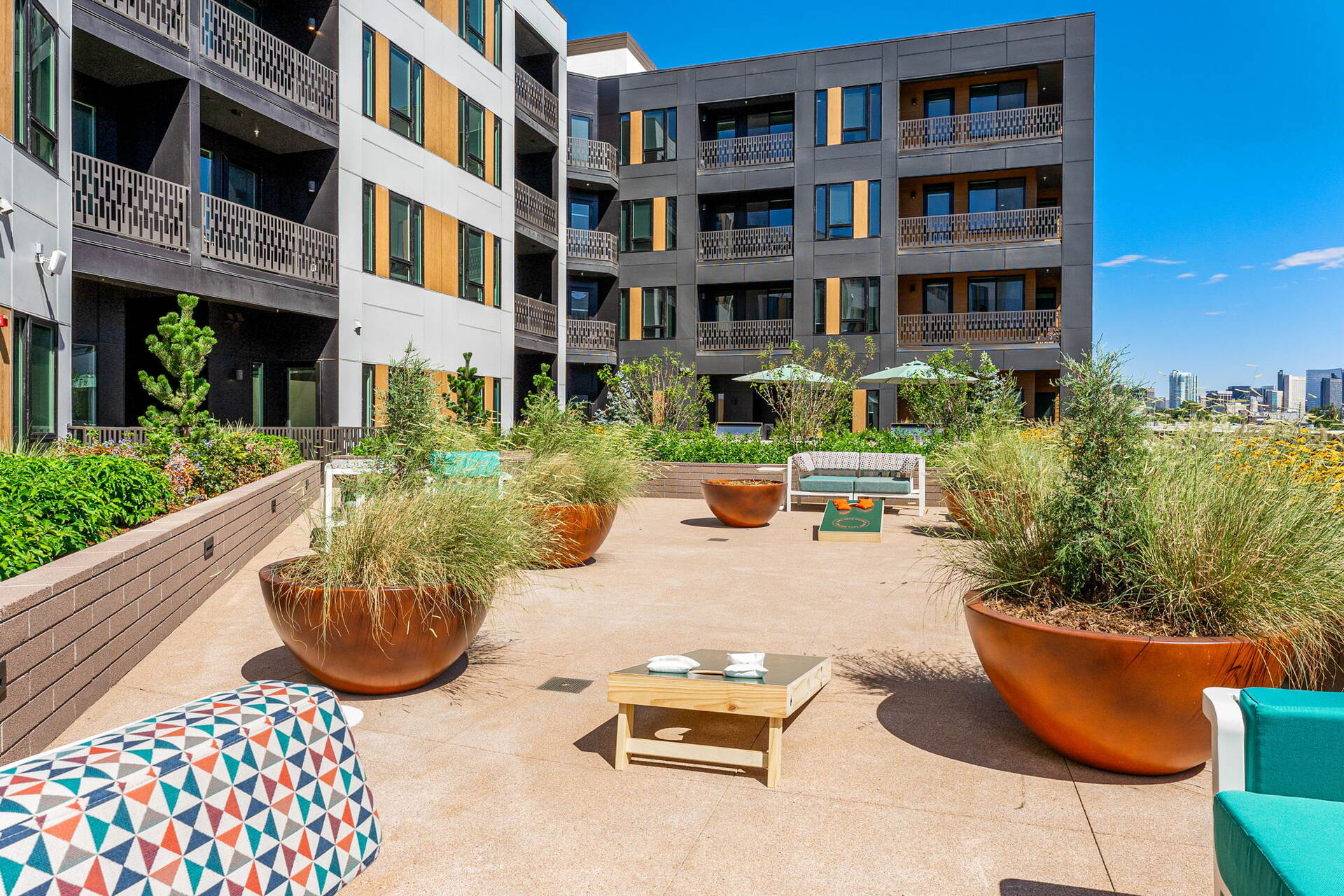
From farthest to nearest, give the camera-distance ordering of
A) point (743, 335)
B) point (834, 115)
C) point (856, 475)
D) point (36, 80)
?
point (743, 335) < point (834, 115) < point (856, 475) < point (36, 80)

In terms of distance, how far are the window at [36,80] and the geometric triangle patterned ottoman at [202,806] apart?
1003cm

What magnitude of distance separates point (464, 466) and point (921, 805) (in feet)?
11.4

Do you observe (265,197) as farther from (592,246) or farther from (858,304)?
(858,304)

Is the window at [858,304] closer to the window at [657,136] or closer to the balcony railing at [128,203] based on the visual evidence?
the window at [657,136]

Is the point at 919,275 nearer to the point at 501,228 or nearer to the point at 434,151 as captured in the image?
the point at 501,228

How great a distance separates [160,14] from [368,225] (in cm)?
516

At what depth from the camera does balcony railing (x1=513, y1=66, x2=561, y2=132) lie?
24172 millimetres

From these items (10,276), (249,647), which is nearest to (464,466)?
(249,647)

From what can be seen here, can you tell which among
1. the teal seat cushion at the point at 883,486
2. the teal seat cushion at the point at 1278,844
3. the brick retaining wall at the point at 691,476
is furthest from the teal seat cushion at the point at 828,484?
the teal seat cushion at the point at 1278,844

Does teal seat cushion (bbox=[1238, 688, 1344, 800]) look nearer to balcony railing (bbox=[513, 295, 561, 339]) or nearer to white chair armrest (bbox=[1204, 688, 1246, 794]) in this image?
white chair armrest (bbox=[1204, 688, 1246, 794])

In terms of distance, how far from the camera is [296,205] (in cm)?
1706

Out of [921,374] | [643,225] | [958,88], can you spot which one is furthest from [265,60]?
[958,88]

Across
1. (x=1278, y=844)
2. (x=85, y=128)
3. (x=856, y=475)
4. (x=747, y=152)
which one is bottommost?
(x=1278, y=844)

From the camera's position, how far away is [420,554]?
177 inches
